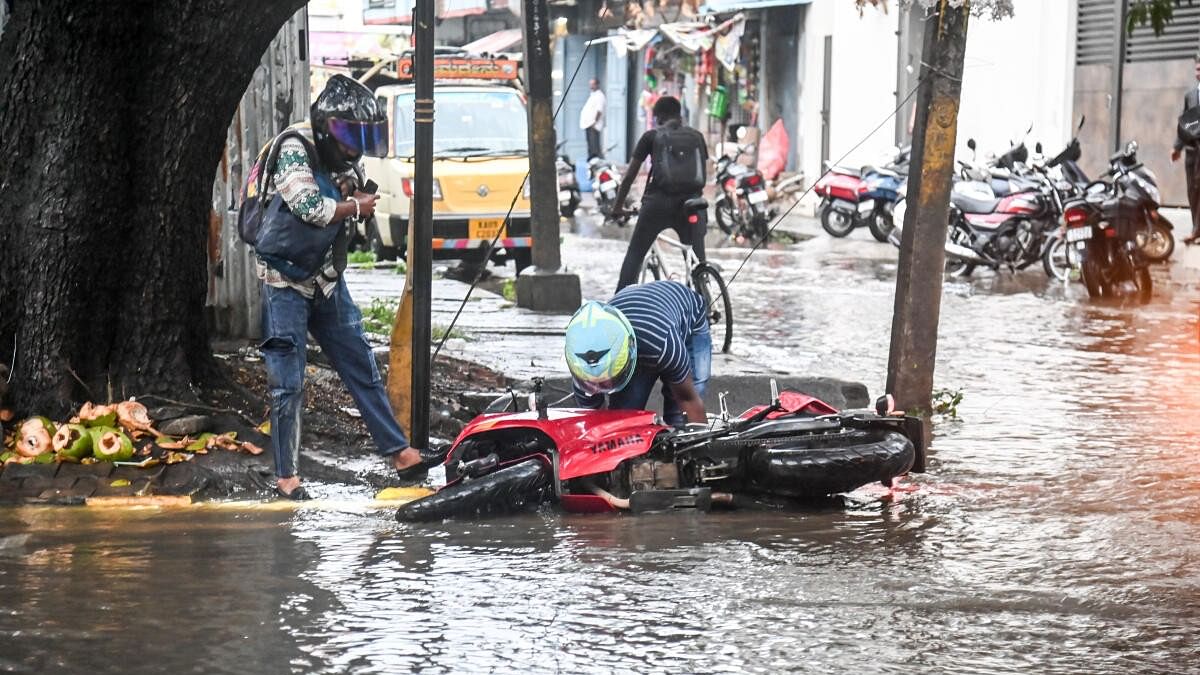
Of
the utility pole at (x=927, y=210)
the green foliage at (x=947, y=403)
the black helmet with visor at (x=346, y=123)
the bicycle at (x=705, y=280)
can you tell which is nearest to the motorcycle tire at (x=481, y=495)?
the black helmet with visor at (x=346, y=123)

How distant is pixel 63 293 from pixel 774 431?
10.8 feet

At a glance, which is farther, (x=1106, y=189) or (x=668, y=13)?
(x=668, y=13)

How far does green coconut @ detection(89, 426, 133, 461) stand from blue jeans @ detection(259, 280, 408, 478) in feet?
2.32

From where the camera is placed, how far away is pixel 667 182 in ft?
40.4

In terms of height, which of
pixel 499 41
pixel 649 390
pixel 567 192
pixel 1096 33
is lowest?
pixel 649 390

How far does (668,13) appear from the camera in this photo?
34.0 metres

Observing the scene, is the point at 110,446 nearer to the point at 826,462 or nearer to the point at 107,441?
the point at 107,441

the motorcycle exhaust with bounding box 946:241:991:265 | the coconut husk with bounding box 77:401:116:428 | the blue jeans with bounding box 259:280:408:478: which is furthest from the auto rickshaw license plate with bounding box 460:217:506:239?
the coconut husk with bounding box 77:401:116:428

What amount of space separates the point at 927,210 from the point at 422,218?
8.95ft

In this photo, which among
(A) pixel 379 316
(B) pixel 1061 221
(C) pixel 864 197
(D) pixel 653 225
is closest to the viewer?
(D) pixel 653 225

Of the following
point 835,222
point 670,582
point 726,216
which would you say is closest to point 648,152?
point 670,582

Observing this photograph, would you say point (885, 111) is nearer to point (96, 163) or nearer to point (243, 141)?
point (243, 141)

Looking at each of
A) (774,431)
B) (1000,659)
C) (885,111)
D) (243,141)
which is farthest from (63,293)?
(885,111)

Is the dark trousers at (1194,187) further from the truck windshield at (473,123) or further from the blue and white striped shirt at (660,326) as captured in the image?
the blue and white striped shirt at (660,326)
